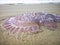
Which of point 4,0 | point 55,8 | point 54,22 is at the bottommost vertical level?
point 54,22

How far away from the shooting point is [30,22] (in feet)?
7.16

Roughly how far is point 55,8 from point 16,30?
1179 mm

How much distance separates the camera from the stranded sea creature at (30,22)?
6.56 feet

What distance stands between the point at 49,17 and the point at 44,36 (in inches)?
24.1

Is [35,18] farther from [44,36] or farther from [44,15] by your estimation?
[44,36]

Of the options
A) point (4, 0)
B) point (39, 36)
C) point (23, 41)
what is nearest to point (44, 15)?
point (39, 36)

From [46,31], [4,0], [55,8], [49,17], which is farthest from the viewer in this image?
[4,0]

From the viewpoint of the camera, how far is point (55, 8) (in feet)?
8.80

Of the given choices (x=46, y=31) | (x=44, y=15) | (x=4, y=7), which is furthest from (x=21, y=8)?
(x=46, y=31)

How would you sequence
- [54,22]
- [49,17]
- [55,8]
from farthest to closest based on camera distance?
[55,8]
[49,17]
[54,22]

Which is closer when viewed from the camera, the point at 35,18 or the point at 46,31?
the point at 46,31

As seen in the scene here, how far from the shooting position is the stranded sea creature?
2.00m

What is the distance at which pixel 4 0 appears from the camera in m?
2.90

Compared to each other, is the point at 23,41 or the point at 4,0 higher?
the point at 4,0
